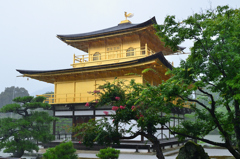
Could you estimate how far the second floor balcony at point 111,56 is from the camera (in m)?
20.3

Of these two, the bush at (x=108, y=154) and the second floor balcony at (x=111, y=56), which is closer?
the bush at (x=108, y=154)

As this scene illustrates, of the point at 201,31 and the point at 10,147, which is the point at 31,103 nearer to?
the point at 10,147

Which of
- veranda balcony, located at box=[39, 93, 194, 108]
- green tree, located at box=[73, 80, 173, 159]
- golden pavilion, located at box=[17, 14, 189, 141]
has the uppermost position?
golden pavilion, located at box=[17, 14, 189, 141]

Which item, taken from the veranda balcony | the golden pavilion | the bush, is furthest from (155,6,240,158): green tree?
the veranda balcony

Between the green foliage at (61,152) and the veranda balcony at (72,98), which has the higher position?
the veranda balcony at (72,98)

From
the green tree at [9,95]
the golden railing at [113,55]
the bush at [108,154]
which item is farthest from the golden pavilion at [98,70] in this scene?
the green tree at [9,95]

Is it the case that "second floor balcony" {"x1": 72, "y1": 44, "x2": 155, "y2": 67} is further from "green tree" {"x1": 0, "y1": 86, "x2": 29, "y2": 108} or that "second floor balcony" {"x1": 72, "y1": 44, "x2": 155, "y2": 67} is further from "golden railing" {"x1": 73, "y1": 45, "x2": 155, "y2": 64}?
"green tree" {"x1": 0, "y1": 86, "x2": 29, "y2": 108}

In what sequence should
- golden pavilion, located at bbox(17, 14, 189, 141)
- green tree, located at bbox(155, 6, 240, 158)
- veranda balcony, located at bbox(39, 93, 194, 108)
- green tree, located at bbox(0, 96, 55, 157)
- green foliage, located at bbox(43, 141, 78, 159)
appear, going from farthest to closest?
veranda balcony, located at bbox(39, 93, 194, 108)
golden pavilion, located at bbox(17, 14, 189, 141)
green tree, located at bbox(0, 96, 55, 157)
green foliage, located at bbox(43, 141, 78, 159)
green tree, located at bbox(155, 6, 240, 158)

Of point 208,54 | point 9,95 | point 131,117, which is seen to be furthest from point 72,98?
point 9,95

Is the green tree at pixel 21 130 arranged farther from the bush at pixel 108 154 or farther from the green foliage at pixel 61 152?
the bush at pixel 108 154

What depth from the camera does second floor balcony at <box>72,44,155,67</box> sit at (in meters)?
20.3

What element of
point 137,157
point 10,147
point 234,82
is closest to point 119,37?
point 137,157

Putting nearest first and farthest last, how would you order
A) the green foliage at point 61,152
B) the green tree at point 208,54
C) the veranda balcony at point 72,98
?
1. the green tree at point 208,54
2. the green foliage at point 61,152
3. the veranda balcony at point 72,98

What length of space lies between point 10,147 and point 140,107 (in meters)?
9.34
